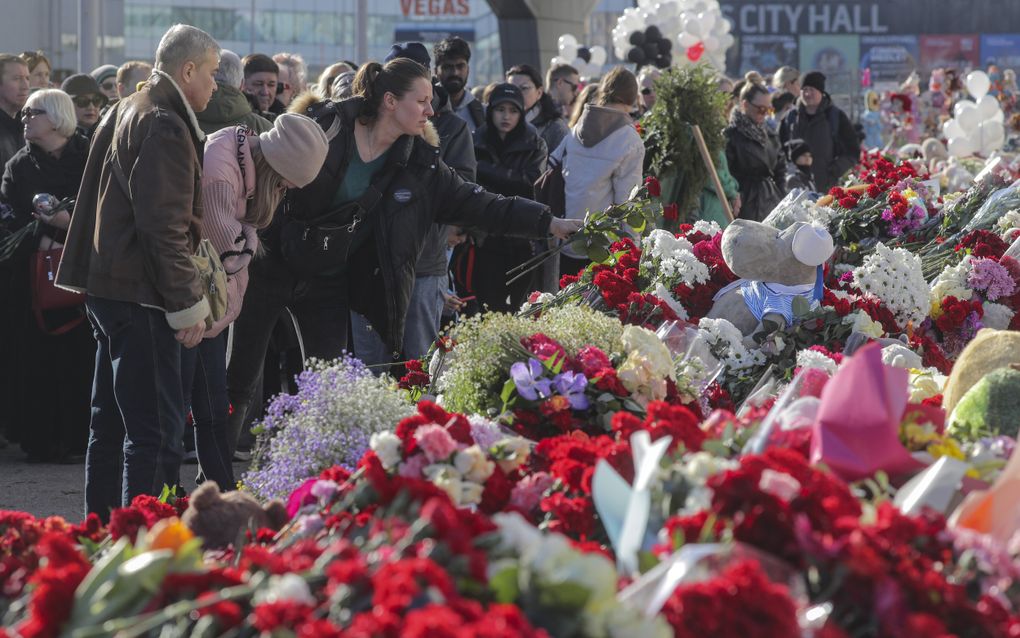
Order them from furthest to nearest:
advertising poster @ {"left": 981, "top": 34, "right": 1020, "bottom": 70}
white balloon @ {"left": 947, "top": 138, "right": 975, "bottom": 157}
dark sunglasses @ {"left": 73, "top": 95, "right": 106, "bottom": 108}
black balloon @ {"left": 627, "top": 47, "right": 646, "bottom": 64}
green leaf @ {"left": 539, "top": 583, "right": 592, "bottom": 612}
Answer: advertising poster @ {"left": 981, "top": 34, "right": 1020, "bottom": 70} < black balloon @ {"left": 627, "top": 47, "right": 646, "bottom": 64} < white balloon @ {"left": 947, "top": 138, "right": 975, "bottom": 157} < dark sunglasses @ {"left": 73, "top": 95, "right": 106, "bottom": 108} < green leaf @ {"left": 539, "top": 583, "right": 592, "bottom": 612}

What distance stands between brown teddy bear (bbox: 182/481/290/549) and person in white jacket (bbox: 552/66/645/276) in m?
4.07

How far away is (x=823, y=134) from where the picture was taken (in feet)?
33.9

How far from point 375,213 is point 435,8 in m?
49.6

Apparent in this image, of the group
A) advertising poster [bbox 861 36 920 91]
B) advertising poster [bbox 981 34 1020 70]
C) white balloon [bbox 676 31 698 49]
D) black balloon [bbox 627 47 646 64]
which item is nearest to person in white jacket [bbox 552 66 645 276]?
black balloon [bbox 627 47 646 64]

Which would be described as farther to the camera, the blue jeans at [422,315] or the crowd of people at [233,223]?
the blue jeans at [422,315]

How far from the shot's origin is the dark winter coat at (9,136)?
6.33 meters

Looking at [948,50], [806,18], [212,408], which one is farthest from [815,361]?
[948,50]

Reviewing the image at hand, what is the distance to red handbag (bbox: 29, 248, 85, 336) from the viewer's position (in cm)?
573

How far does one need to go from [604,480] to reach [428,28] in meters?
52.8

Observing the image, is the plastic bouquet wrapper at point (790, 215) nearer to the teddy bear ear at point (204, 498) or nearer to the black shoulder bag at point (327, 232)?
the black shoulder bag at point (327, 232)

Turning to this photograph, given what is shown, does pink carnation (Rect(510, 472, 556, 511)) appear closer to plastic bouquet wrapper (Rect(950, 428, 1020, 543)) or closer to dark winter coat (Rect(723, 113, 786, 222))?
plastic bouquet wrapper (Rect(950, 428, 1020, 543))

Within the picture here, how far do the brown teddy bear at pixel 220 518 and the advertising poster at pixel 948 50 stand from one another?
1823 inches

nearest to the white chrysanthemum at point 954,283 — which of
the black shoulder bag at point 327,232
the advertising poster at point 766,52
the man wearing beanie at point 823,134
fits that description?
the black shoulder bag at point 327,232

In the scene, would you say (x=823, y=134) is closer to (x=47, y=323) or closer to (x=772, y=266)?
(x=47, y=323)
